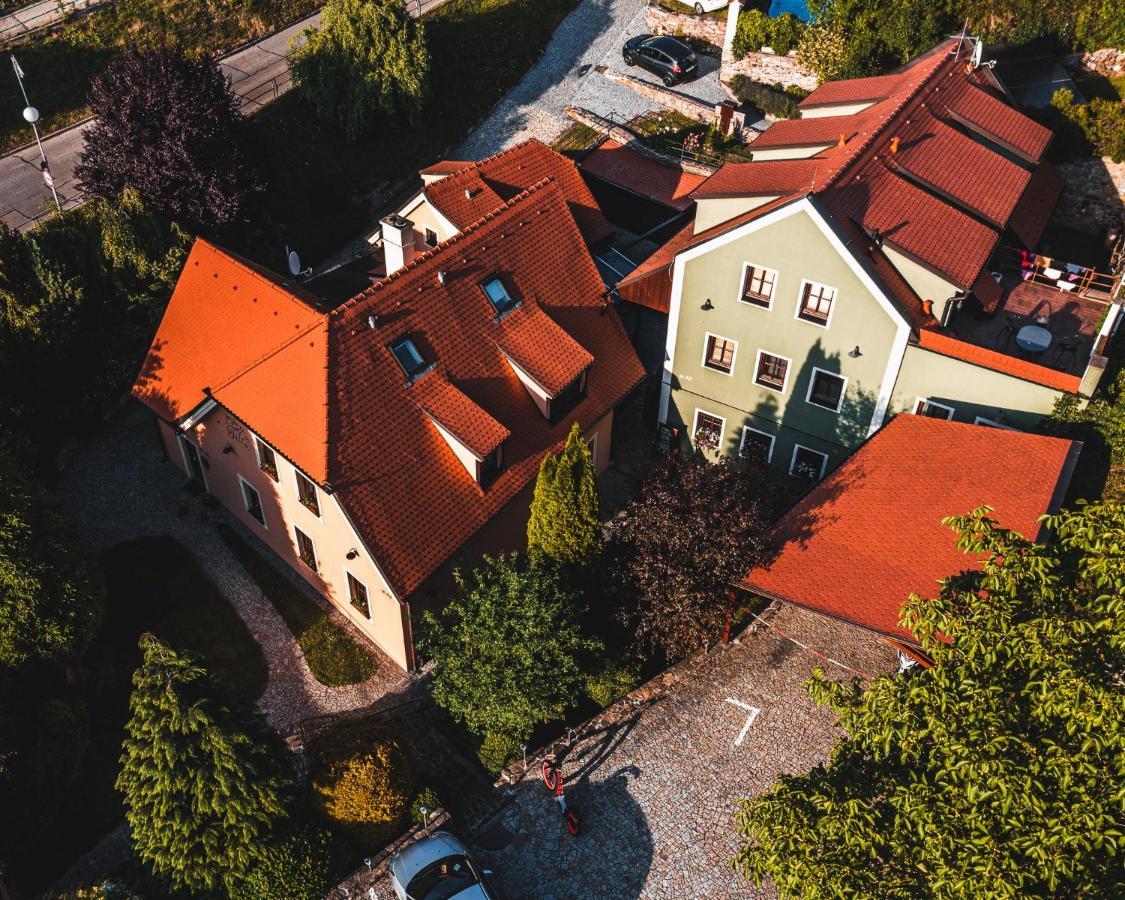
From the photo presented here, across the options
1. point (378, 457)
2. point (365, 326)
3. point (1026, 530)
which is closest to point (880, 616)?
point (1026, 530)

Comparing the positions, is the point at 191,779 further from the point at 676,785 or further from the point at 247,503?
the point at 247,503

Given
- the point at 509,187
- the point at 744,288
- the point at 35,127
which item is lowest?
the point at 744,288

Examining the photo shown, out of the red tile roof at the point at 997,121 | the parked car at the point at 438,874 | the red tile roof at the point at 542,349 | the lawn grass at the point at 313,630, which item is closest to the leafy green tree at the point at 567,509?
the red tile roof at the point at 542,349

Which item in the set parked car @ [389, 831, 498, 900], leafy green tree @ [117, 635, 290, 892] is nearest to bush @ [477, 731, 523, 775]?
parked car @ [389, 831, 498, 900]

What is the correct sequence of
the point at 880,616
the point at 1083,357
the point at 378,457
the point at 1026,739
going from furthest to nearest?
the point at 1083,357, the point at 378,457, the point at 880,616, the point at 1026,739

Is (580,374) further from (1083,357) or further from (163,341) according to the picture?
(1083,357)

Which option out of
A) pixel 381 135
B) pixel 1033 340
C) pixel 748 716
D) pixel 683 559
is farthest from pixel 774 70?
pixel 748 716

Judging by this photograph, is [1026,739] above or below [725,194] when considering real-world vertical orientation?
below
